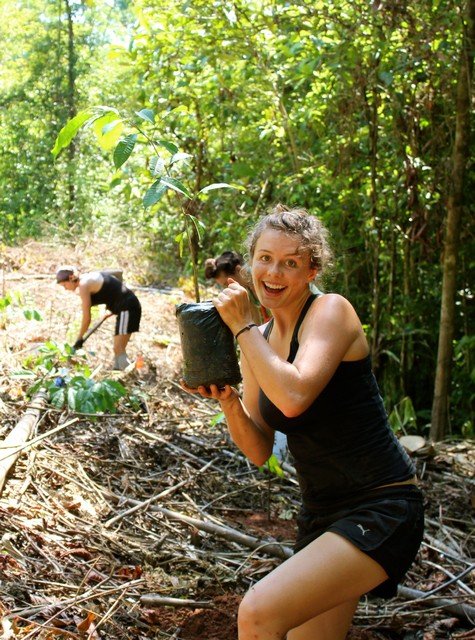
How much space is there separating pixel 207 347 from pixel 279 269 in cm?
37

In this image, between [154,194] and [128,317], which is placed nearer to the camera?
[154,194]

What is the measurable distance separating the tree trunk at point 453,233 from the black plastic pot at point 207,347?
457cm

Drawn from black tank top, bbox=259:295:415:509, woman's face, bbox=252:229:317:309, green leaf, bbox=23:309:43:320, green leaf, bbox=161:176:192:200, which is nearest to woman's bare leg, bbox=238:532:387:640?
black tank top, bbox=259:295:415:509

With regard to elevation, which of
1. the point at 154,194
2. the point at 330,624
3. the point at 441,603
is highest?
the point at 154,194

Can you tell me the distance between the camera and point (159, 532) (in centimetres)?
468

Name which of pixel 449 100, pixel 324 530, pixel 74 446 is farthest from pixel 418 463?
pixel 324 530

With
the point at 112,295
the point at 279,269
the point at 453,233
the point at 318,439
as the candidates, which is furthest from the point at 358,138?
the point at 318,439

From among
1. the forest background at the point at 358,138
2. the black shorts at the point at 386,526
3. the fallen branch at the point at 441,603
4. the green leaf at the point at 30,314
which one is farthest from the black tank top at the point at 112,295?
the black shorts at the point at 386,526

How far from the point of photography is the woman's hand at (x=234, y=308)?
8.30 ft

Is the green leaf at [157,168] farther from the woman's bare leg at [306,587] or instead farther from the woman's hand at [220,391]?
the woman's bare leg at [306,587]

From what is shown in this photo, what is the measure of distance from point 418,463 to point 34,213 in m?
20.1

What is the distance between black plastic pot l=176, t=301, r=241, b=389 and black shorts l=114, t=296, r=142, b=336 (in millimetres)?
7667

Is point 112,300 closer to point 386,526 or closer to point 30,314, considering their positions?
point 30,314

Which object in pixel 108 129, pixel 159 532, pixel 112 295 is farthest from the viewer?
pixel 112 295
